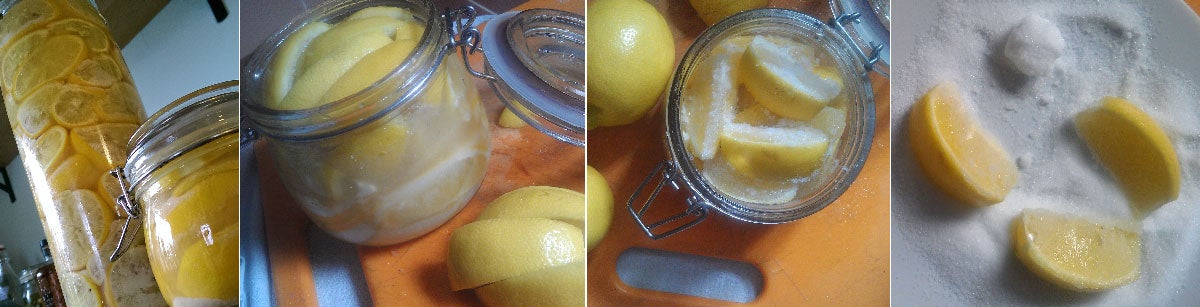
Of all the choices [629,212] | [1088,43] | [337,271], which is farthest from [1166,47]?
[337,271]

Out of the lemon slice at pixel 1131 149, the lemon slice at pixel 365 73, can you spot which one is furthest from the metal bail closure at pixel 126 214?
the lemon slice at pixel 1131 149

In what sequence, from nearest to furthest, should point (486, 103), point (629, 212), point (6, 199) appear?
point (486, 103)
point (629, 212)
point (6, 199)

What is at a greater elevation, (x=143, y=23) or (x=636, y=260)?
(x=143, y=23)

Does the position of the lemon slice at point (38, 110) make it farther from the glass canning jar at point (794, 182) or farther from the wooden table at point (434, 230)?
the glass canning jar at point (794, 182)

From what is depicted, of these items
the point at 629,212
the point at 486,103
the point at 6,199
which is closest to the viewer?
the point at 486,103

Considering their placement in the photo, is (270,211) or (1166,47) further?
(1166,47)

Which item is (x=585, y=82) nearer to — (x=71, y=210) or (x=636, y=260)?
(x=636, y=260)

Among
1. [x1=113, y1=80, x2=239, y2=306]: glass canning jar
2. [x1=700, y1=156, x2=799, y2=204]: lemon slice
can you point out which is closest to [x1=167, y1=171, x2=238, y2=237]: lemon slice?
[x1=113, y1=80, x2=239, y2=306]: glass canning jar
